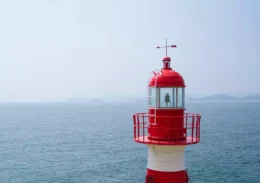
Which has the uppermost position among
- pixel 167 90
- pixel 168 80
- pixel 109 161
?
pixel 168 80

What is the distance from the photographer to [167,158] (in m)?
8.18

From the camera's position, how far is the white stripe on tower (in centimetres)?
816

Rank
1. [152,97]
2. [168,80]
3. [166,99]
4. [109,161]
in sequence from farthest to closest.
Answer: [109,161] → [152,97] → [166,99] → [168,80]

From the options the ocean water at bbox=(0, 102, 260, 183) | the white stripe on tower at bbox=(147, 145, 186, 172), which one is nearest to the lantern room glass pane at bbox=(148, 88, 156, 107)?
the white stripe on tower at bbox=(147, 145, 186, 172)

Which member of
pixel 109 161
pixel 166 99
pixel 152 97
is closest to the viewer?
pixel 166 99

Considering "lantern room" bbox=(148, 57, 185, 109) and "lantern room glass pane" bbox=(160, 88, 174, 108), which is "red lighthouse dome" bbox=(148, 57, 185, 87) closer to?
"lantern room" bbox=(148, 57, 185, 109)

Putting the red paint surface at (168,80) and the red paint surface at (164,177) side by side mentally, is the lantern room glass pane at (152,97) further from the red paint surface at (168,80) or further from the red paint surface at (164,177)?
the red paint surface at (164,177)

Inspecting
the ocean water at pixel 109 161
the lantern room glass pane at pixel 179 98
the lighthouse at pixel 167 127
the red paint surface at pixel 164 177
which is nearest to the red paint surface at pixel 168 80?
the lighthouse at pixel 167 127

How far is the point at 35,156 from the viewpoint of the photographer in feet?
147

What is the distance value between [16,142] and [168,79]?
5628 centimetres

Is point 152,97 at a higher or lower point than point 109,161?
higher

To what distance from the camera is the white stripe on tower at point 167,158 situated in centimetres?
816

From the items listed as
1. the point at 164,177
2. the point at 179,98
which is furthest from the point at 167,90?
the point at 164,177

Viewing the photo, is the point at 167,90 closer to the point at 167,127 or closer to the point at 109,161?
the point at 167,127
